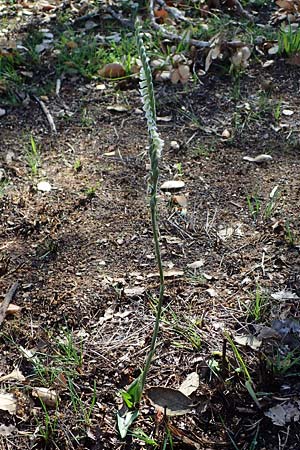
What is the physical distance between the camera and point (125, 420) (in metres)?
1.76

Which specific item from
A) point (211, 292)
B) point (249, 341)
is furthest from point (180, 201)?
point (249, 341)

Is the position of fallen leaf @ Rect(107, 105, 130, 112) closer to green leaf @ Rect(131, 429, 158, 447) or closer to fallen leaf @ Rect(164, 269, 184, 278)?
fallen leaf @ Rect(164, 269, 184, 278)

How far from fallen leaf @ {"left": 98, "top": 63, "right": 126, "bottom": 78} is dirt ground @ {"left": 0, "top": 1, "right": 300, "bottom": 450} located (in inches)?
2.4

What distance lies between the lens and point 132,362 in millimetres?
1941

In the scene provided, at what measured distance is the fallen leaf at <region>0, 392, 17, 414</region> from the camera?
5.95 ft

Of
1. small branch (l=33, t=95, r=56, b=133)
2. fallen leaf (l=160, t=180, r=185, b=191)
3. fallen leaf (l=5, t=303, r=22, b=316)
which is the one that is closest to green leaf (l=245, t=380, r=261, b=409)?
fallen leaf (l=5, t=303, r=22, b=316)

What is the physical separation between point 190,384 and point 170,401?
0.28 feet

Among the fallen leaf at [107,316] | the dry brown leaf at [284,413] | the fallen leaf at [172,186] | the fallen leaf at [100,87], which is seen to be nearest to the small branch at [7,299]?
the fallen leaf at [107,316]

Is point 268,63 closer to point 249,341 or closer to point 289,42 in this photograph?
point 289,42

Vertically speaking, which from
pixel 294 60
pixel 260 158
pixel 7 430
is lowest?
pixel 7 430

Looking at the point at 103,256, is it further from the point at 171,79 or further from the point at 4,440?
the point at 171,79

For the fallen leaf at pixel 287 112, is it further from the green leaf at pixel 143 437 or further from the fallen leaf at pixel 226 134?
the green leaf at pixel 143 437

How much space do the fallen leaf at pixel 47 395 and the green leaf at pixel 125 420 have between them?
0.63 ft

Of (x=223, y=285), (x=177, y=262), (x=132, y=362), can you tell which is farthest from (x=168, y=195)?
(x=132, y=362)
